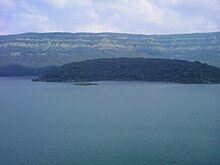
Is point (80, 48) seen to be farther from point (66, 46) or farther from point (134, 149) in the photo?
point (134, 149)

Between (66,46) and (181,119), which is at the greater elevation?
(66,46)

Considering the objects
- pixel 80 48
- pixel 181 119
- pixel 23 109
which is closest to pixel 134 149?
pixel 181 119

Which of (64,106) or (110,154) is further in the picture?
(64,106)

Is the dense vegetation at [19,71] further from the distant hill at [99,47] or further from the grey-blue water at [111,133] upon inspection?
the grey-blue water at [111,133]

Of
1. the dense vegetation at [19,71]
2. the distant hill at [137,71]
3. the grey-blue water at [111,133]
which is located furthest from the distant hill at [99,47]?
the grey-blue water at [111,133]

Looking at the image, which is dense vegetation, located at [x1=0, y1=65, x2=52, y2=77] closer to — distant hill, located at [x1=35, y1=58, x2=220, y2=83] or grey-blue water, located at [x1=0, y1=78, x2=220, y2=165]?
distant hill, located at [x1=35, y1=58, x2=220, y2=83]

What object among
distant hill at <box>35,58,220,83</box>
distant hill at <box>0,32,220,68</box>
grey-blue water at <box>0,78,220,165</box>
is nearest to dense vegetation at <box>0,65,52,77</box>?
distant hill at <box>0,32,220,68</box>
